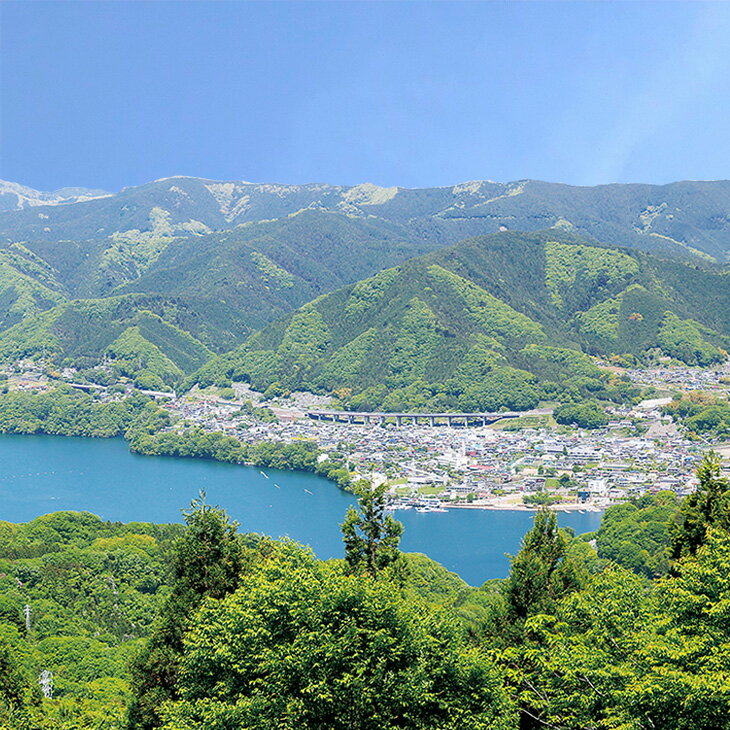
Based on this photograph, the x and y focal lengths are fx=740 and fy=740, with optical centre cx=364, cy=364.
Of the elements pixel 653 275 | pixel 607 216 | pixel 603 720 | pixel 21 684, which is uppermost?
pixel 607 216

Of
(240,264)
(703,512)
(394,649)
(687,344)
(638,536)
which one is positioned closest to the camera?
(394,649)

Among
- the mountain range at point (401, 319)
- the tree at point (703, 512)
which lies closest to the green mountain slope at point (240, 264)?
the mountain range at point (401, 319)

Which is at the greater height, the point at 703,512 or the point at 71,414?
the point at 71,414

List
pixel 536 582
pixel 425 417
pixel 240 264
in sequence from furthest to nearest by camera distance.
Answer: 1. pixel 240 264
2. pixel 425 417
3. pixel 536 582

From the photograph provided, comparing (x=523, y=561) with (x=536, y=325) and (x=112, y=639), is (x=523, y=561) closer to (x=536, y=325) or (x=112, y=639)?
(x=112, y=639)

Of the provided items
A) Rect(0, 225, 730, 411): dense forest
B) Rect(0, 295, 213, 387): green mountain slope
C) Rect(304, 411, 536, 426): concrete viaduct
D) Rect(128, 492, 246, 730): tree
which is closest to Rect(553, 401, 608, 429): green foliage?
Rect(304, 411, 536, 426): concrete viaduct

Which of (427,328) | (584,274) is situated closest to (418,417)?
(427,328)

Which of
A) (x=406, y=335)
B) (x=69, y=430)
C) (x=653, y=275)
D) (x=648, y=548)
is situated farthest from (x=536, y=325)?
(x=648, y=548)

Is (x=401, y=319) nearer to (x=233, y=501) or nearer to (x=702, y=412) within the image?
(x=702, y=412)
